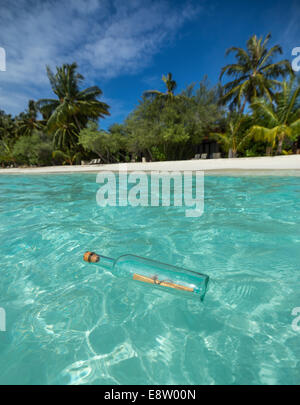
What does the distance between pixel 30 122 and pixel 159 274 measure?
1340 inches

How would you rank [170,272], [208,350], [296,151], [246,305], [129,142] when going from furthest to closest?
[129,142]
[296,151]
[170,272]
[246,305]
[208,350]

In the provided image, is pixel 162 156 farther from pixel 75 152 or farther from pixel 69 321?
pixel 69 321

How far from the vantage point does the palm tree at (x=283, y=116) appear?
41.3 feet

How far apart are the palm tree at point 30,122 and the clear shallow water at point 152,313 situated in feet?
103

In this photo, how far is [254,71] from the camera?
648 inches

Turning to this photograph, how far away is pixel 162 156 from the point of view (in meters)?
18.8

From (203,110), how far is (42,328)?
18.4 m

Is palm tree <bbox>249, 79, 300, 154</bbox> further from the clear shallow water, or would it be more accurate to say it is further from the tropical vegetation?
the clear shallow water

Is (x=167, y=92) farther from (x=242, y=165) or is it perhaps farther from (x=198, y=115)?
(x=242, y=165)

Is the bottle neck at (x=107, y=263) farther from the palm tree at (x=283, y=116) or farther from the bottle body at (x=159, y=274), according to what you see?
the palm tree at (x=283, y=116)

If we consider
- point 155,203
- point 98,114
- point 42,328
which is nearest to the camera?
point 42,328

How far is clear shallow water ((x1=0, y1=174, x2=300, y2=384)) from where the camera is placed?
115cm
